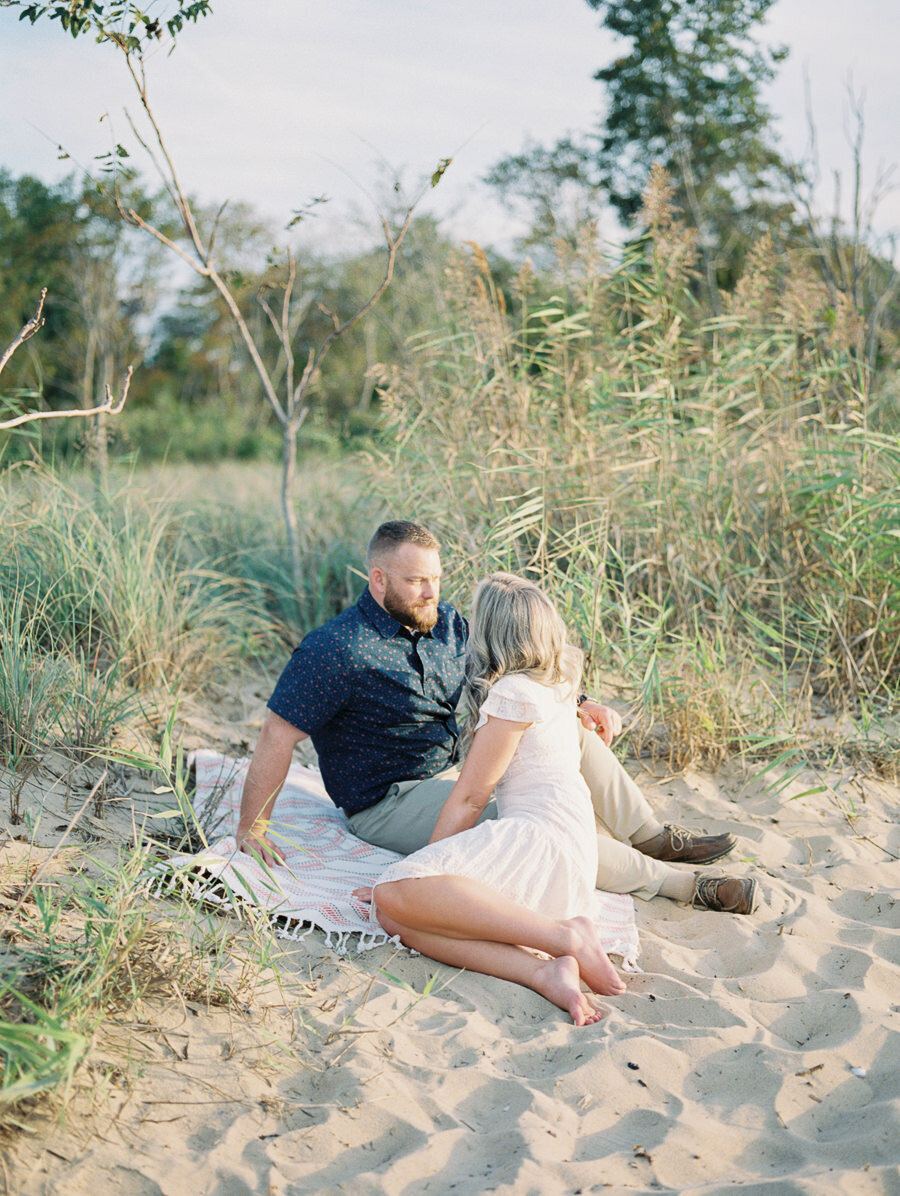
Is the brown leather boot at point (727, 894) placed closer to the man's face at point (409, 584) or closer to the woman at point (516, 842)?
the woman at point (516, 842)

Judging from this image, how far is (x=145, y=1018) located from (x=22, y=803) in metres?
1.15

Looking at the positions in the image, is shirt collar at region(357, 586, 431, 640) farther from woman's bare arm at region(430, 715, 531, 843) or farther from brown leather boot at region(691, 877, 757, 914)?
brown leather boot at region(691, 877, 757, 914)

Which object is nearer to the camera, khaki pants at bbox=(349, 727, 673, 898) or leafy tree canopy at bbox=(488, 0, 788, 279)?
khaki pants at bbox=(349, 727, 673, 898)

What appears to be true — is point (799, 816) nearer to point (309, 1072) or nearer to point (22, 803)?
point (309, 1072)

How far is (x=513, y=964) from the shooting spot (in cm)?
245

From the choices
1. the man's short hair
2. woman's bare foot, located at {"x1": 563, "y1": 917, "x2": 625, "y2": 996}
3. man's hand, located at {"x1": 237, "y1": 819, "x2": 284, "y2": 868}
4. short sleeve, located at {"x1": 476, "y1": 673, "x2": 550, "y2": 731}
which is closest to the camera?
woman's bare foot, located at {"x1": 563, "y1": 917, "x2": 625, "y2": 996}

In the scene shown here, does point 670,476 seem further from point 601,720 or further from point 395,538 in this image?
point 395,538

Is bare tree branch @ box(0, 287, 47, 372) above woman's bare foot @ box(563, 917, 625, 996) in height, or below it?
above

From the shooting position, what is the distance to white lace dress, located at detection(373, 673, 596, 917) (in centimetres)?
247

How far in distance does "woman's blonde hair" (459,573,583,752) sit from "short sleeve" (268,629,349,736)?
0.45 metres

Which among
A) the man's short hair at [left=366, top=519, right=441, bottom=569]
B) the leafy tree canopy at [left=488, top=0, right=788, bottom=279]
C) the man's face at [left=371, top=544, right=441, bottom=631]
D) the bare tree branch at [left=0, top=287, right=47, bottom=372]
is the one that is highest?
the leafy tree canopy at [left=488, top=0, right=788, bottom=279]

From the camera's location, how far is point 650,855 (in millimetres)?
3150

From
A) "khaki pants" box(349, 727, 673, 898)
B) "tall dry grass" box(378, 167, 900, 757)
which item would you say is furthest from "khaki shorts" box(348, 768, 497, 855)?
"tall dry grass" box(378, 167, 900, 757)

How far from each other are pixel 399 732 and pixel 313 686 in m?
0.36
